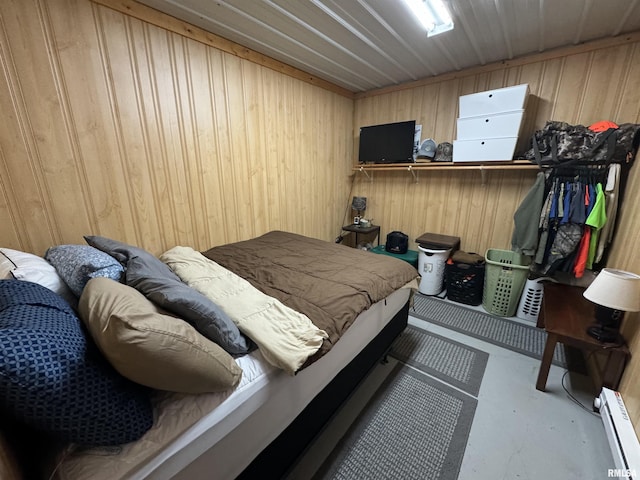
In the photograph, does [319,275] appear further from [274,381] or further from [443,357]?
[443,357]

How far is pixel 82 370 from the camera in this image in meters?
0.63

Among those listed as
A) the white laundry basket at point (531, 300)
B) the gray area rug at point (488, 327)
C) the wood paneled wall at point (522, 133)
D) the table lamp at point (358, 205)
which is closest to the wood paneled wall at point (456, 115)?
the wood paneled wall at point (522, 133)

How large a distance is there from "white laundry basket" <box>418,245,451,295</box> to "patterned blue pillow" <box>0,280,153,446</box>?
2.75 metres

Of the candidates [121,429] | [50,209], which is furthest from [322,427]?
[50,209]

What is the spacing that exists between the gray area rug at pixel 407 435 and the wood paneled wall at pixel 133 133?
1895 millimetres

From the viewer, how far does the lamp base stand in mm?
1469

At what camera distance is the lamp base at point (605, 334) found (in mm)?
1469

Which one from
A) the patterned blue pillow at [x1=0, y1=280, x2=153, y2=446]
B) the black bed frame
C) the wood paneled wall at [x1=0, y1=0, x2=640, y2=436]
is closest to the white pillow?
the patterned blue pillow at [x1=0, y1=280, x2=153, y2=446]

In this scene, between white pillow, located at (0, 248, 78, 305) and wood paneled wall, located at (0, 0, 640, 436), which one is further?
wood paneled wall, located at (0, 0, 640, 436)

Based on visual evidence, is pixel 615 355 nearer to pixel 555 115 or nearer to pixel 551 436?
pixel 551 436

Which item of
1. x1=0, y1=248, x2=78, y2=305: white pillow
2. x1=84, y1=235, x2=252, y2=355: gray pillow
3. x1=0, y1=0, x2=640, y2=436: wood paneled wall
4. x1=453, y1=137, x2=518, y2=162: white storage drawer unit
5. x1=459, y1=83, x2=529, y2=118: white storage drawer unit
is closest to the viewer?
x1=84, y1=235, x2=252, y2=355: gray pillow

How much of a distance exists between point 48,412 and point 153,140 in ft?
6.21

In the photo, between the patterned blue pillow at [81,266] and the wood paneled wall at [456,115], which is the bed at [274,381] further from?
the wood paneled wall at [456,115]

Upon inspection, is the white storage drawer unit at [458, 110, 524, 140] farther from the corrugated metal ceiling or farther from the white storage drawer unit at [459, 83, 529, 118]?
the corrugated metal ceiling
